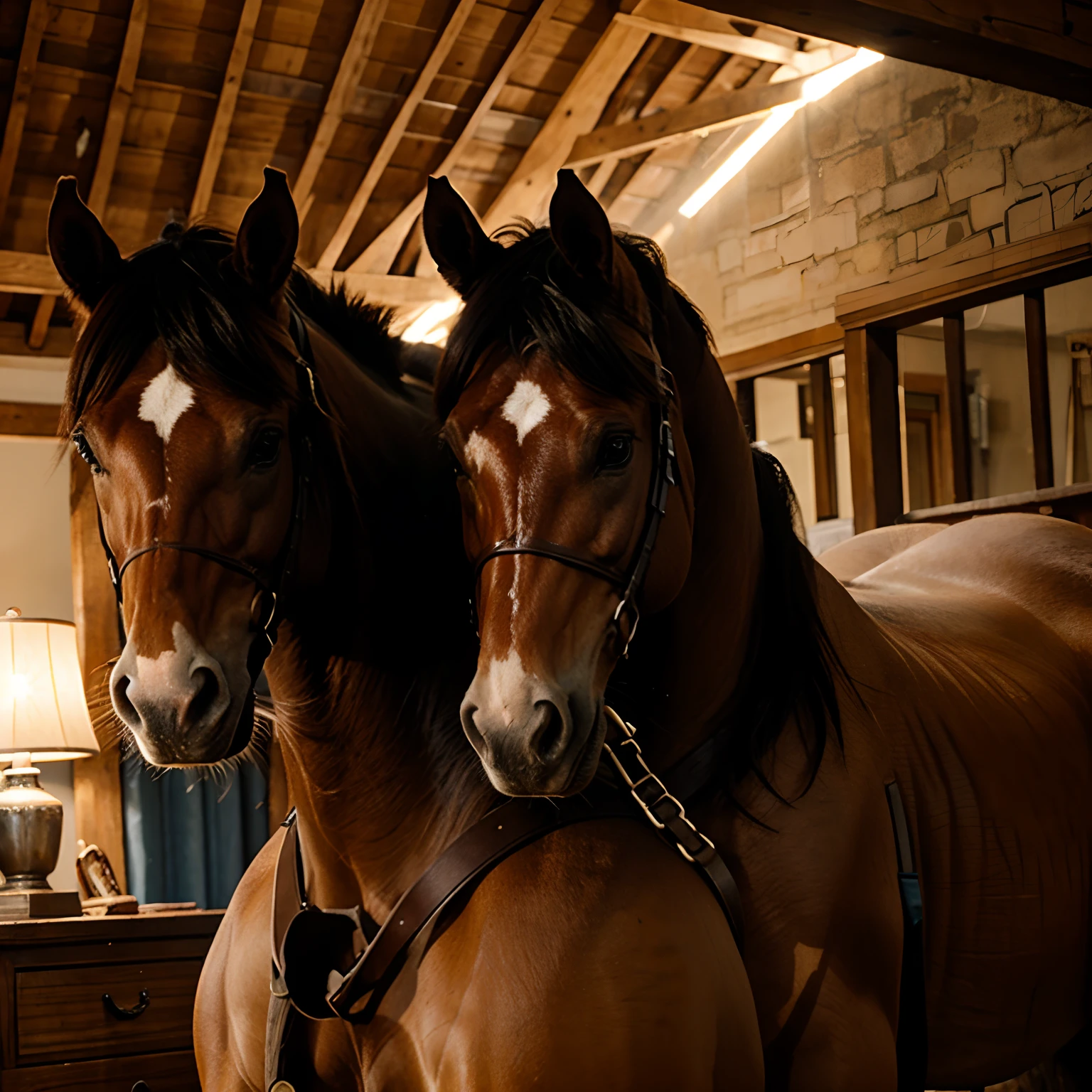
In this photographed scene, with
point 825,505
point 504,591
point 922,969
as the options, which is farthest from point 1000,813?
point 825,505

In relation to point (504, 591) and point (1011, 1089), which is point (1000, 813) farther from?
point (1011, 1089)

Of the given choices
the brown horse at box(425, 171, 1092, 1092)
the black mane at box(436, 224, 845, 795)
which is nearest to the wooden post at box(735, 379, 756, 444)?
the brown horse at box(425, 171, 1092, 1092)

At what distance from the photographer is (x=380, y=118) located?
645 centimetres

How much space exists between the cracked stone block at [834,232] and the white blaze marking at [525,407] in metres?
5.79

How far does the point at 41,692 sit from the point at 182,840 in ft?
8.83

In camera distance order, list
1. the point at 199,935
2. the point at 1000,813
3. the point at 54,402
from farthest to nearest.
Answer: the point at 54,402 → the point at 199,935 → the point at 1000,813

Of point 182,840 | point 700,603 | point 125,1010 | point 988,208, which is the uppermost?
point 988,208

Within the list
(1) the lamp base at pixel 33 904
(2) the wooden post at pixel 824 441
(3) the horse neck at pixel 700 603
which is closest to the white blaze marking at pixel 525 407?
(3) the horse neck at pixel 700 603

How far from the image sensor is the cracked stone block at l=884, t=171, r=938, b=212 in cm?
649

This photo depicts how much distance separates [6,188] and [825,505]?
4.04 meters

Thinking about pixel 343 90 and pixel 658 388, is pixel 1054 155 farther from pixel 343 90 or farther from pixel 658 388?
pixel 658 388

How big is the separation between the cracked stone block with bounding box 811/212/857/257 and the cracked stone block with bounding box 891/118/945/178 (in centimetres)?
36

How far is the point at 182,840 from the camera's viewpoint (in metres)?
6.14

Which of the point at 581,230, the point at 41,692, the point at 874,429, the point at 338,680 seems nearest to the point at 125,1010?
the point at 41,692
